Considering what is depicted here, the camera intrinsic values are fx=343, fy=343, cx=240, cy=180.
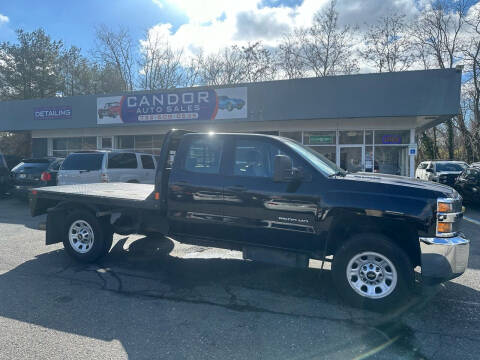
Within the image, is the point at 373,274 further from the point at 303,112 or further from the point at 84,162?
the point at 303,112

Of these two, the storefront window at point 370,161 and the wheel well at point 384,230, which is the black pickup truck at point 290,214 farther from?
the storefront window at point 370,161

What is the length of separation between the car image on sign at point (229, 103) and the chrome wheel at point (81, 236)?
10167mm

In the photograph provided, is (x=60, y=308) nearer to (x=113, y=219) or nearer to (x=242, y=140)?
(x=113, y=219)

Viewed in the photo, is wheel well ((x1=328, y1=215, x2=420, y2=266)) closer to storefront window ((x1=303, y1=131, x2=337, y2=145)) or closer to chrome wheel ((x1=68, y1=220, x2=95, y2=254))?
chrome wheel ((x1=68, y1=220, x2=95, y2=254))

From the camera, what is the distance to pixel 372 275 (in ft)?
13.1

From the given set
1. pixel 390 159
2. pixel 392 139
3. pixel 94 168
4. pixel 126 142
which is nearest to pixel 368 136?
pixel 392 139

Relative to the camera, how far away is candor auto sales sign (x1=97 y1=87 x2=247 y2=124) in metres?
14.9

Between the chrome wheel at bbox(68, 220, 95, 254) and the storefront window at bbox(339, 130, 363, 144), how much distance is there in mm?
11977

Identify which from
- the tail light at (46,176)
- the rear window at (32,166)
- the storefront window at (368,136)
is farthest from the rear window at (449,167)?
the rear window at (32,166)

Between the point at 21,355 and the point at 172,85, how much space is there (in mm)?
34590

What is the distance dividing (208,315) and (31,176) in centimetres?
1023

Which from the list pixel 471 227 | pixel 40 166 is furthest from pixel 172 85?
pixel 471 227

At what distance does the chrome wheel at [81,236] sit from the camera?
18.5ft

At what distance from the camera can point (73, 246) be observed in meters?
5.71
